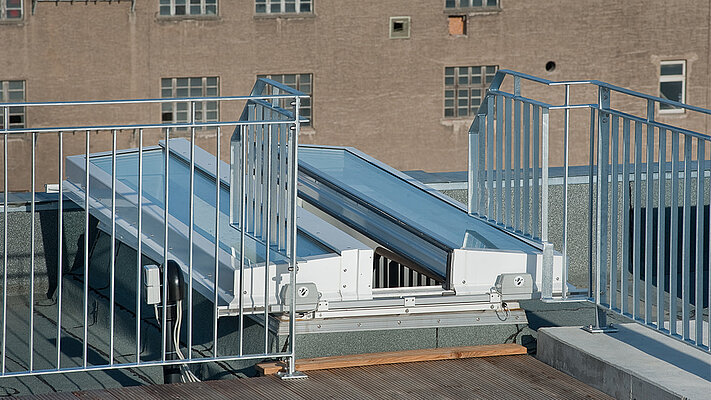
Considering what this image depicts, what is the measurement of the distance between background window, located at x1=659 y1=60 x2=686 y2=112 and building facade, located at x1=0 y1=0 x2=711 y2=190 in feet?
0.14

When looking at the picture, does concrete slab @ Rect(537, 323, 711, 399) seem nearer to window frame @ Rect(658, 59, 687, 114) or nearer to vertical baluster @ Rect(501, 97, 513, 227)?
vertical baluster @ Rect(501, 97, 513, 227)

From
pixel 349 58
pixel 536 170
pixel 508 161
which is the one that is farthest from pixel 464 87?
pixel 536 170

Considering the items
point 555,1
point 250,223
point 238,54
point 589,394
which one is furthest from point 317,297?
point 555,1

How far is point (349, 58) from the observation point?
29.0 meters

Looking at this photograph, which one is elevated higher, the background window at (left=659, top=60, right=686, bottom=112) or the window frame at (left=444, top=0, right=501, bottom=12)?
the window frame at (left=444, top=0, right=501, bottom=12)

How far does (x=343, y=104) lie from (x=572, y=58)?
22.5 ft

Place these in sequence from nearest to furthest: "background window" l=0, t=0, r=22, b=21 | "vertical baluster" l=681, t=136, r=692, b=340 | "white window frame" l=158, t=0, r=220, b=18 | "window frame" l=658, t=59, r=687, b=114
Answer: "vertical baluster" l=681, t=136, r=692, b=340 < "background window" l=0, t=0, r=22, b=21 < "white window frame" l=158, t=0, r=220, b=18 < "window frame" l=658, t=59, r=687, b=114

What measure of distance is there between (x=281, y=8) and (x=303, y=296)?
24.4m

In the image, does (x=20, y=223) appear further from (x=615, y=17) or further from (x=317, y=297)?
(x=615, y=17)

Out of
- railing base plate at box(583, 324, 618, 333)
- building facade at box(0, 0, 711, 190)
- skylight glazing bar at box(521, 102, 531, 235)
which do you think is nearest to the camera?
railing base plate at box(583, 324, 618, 333)

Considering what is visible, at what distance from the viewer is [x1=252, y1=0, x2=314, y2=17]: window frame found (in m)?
28.5

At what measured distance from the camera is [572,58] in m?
31.0

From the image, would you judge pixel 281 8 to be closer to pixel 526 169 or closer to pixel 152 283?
pixel 526 169

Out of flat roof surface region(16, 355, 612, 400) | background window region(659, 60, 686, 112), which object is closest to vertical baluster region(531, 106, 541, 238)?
flat roof surface region(16, 355, 612, 400)
